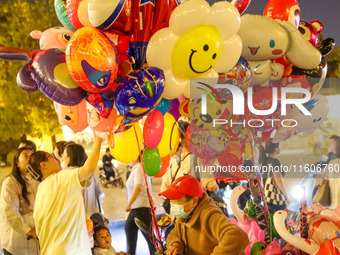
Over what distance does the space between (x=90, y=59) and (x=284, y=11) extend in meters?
1.47

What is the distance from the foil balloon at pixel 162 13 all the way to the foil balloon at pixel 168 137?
2.24 feet

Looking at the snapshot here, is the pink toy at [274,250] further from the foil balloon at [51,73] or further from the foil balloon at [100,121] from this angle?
the foil balloon at [51,73]

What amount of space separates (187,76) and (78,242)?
1343 mm

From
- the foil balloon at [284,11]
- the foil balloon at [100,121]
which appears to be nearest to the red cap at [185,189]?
the foil balloon at [100,121]

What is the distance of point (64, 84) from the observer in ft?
7.25

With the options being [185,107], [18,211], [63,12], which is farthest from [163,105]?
[18,211]

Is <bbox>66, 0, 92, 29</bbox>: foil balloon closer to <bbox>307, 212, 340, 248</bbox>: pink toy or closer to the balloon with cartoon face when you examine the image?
the balloon with cartoon face

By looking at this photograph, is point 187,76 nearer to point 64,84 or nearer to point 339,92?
point 64,84

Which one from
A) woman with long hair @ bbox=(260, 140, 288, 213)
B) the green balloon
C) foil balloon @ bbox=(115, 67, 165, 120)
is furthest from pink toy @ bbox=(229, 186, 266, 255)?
foil balloon @ bbox=(115, 67, 165, 120)

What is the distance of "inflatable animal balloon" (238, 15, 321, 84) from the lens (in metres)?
2.50

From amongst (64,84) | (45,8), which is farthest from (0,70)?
(64,84)

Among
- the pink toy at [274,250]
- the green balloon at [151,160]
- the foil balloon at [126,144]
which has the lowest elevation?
Answer: the pink toy at [274,250]

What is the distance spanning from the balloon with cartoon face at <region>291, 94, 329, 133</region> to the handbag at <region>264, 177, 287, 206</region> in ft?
3.74

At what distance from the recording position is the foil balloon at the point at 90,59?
2084mm
